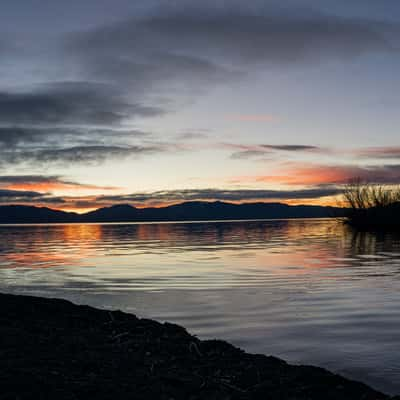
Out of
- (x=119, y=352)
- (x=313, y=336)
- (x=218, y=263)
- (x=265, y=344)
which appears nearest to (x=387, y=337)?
(x=313, y=336)

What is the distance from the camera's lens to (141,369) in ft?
28.4

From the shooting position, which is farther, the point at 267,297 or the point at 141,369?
the point at 267,297

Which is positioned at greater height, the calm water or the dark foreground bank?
the dark foreground bank

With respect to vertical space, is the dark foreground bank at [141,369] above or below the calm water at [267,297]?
above

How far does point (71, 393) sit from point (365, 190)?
101666mm

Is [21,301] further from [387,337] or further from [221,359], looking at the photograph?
[387,337]

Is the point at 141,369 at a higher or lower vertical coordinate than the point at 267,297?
higher

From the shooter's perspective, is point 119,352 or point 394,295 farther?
point 394,295

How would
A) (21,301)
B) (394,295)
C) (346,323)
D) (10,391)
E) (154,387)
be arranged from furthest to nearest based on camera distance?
1. (394,295)
2. (21,301)
3. (346,323)
4. (154,387)
5. (10,391)

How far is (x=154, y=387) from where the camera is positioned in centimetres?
766

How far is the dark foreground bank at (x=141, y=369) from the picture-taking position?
738 centimetres

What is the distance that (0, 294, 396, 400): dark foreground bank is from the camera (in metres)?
7.38

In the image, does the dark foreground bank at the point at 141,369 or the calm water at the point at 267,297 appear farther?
the calm water at the point at 267,297

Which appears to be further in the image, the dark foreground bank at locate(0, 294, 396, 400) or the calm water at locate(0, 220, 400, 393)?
the calm water at locate(0, 220, 400, 393)
